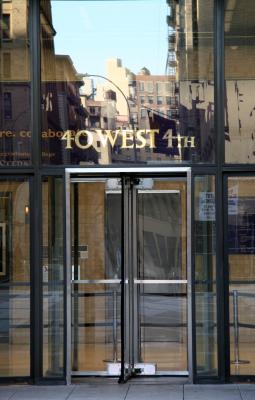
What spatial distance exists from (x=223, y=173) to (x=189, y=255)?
104cm

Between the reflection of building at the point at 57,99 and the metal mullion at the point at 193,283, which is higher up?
the reflection of building at the point at 57,99

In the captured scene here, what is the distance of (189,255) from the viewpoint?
784cm

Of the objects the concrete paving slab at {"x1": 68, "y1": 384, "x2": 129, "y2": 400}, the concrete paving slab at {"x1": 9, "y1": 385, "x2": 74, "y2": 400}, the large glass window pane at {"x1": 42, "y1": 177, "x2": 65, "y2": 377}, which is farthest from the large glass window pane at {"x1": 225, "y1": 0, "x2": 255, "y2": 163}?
the concrete paving slab at {"x1": 9, "y1": 385, "x2": 74, "y2": 400}

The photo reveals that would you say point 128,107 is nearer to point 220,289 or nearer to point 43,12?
point 43,12

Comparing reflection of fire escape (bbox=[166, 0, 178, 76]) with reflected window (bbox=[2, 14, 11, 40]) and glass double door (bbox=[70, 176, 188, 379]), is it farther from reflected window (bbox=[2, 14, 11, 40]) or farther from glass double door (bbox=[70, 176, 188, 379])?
reflected window (bbox=[2, 14, 11, 40])

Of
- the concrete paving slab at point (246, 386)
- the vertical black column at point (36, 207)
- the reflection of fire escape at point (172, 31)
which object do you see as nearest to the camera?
the concrete paving slab at point (246, 386)

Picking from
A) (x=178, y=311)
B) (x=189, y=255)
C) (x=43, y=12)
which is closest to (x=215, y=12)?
(x=43, y=12)

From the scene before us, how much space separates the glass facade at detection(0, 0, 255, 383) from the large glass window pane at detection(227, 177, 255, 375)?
1 cm

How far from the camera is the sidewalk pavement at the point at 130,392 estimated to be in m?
7.27

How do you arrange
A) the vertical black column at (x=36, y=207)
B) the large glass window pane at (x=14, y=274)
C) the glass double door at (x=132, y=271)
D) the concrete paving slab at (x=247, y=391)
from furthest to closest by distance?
the glass double door at (x=132, y=271) < the large glass window pane at (x=14, y=274) < the vertical black column at (x=36, y=207) < the concrete paving slab at (x=247, y=391)

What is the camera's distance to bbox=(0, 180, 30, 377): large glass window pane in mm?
7988

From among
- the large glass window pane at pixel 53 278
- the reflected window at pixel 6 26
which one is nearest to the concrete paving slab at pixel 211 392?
the large glass window pane at pixel 53 278

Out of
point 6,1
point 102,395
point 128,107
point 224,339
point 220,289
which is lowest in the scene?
point 102,395

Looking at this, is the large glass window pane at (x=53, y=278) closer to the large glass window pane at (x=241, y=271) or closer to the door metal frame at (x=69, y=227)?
the door metal frame at (x=69, y=227)
